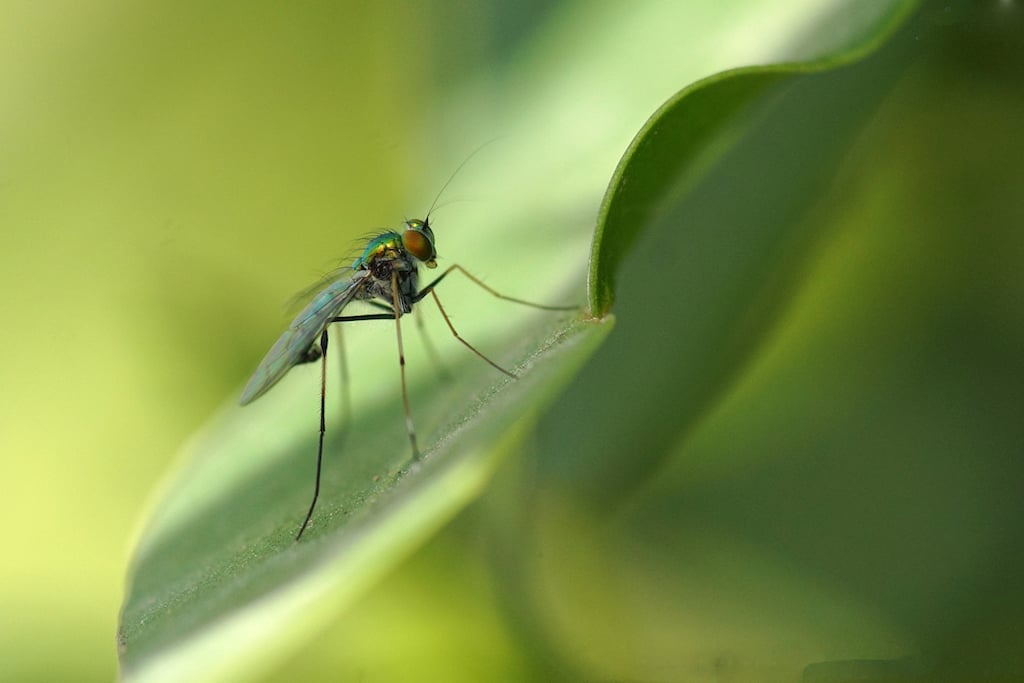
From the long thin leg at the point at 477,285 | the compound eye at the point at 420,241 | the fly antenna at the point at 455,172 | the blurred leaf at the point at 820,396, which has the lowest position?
the blurred leaf at the point at 820,396

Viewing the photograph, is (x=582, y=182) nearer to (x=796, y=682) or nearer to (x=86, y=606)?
(x=796, y=682)

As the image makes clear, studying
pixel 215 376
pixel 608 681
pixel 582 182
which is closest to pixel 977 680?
pixel 608 681

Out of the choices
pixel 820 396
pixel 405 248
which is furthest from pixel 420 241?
pixel 820 396

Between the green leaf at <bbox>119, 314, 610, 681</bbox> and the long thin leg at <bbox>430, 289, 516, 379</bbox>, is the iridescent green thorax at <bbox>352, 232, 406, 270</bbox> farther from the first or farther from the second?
the green leaf at <bbox>119, 314, 610, 681</bbox>

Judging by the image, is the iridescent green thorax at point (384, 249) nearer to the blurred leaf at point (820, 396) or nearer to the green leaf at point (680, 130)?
the blurred leaf at point (820, 396)

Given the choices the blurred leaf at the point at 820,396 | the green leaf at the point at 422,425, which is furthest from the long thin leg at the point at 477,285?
the blurred leaf at the point at 820,396

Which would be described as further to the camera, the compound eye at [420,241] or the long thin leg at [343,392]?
the compound eye at [420,241]

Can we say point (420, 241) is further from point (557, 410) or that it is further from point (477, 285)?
point (557, 410)
